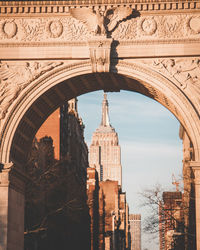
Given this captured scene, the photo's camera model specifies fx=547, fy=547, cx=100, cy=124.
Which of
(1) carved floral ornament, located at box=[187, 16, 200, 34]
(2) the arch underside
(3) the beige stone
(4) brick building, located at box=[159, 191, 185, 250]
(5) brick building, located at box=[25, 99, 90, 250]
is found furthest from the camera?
(5) brick building, located at box=[25, 99, 90, 250]

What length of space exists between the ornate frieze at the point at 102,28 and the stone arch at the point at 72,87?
120 cm

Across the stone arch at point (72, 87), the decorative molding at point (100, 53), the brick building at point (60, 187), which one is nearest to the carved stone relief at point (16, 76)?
the stone arch at point (72, 87)

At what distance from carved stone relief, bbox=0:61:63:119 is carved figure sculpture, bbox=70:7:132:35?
79.3 inches

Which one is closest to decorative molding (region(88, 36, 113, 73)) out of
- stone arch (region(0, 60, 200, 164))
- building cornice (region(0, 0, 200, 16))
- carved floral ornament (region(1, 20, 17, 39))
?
stone arch (region(0, 60, 200, 164))

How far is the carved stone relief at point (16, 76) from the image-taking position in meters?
22.4

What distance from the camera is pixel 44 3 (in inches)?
894

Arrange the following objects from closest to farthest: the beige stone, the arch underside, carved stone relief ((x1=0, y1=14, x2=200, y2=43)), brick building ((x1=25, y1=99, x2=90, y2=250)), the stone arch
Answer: the stone arch, the beige stone, carved stone relief ((x1=0, y1=14, x2=200, y2=43)), the arch underside, brick building ((x1=25, y1=99, x2=90, y2=250))

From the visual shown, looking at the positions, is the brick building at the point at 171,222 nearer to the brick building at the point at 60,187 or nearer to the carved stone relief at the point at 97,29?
the brick building at the point at 60,187

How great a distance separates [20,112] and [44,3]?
15.2 ft

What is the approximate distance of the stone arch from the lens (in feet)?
71.6

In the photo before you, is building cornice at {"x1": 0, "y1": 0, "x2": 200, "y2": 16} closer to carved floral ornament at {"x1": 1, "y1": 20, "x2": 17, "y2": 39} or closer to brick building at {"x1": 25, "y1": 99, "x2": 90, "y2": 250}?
carved floral ornament at {"x1": 1, "y1": 20, "x2": 17, "y2": 39}

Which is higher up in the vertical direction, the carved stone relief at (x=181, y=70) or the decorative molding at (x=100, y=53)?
the decorative molding at (x=100, y=53)

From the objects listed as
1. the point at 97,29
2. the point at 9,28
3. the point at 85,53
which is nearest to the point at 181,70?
the point at 97,29

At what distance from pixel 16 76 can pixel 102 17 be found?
4281 mm
